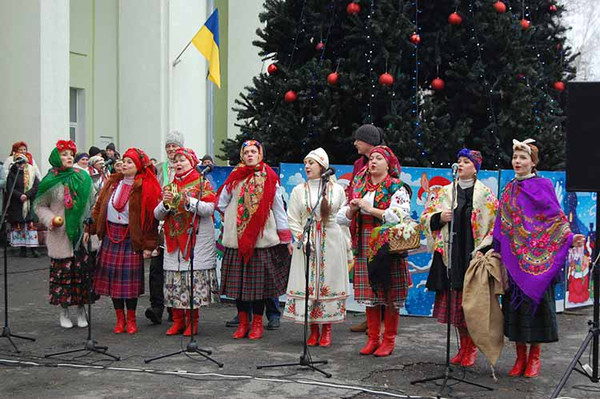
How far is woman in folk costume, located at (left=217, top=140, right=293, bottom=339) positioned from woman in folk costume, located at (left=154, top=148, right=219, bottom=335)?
192mm

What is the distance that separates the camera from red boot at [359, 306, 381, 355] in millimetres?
7359

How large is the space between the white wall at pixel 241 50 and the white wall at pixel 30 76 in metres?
8.33

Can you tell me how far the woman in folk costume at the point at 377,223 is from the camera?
23.4 ft

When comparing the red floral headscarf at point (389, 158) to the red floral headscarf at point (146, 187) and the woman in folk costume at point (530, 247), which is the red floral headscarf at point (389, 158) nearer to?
the woman in folk costume at point (530, 247)

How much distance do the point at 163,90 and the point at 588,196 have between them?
12180 mm

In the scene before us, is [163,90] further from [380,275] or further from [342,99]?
[380,275]

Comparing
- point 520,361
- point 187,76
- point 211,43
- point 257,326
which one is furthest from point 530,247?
point 187,76

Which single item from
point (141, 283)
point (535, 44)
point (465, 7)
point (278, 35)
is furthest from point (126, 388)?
point (535, 44)

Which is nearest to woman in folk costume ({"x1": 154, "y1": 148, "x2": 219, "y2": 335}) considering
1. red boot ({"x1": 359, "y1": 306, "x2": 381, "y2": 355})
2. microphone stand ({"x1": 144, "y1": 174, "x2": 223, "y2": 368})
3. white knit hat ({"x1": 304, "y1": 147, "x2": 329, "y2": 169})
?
microphone stand ({"x1": 144, "y1": 174, "x2": 223, "y2": 368})

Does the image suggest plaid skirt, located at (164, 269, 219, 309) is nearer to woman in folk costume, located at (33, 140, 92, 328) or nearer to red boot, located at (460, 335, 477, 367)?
woman in folk costume, located at (33, 140, 92, 328)

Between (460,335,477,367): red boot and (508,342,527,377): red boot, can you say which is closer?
(508,342,527,377): red boot

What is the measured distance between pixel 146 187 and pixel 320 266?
6.68ft

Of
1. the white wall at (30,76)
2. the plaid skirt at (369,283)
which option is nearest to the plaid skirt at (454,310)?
the plaid skirt at (369,283)

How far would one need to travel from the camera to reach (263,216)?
7.96 m
